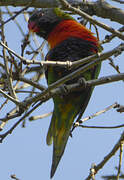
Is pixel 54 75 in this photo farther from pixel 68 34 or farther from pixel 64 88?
pixel 64 88

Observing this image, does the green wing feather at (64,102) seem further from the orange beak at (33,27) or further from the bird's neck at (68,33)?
the orange beak at (33,27)

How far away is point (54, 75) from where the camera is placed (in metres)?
3.76

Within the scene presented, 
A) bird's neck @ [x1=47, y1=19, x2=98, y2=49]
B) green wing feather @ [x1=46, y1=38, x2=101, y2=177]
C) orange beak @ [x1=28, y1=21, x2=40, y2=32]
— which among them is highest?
orange beak @ [x1=28, y1=21, x2=40, y2=32]

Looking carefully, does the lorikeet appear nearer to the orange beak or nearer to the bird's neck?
the bird's neck

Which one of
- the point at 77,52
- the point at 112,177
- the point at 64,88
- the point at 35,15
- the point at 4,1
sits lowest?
the point at 112,177

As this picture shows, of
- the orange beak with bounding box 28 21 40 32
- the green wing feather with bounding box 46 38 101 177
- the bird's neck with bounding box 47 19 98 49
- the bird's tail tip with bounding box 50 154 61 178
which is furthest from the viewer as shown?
the orange beak with bounding box 28 21 40 32

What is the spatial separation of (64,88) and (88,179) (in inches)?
32.5

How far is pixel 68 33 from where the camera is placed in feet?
13.2

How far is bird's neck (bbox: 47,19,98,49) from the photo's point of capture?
3922mm

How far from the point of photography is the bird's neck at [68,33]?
3.92 meters

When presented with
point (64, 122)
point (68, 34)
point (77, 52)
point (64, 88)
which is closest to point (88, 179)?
point (64, 88)

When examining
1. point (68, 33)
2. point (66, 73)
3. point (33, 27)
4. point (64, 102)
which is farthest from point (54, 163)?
point (33, 27)

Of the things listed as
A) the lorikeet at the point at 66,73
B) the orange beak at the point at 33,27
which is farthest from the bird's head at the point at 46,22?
the lorikeet at the point at 66,73

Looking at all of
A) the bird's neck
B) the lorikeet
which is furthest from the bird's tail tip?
the bird's neck
